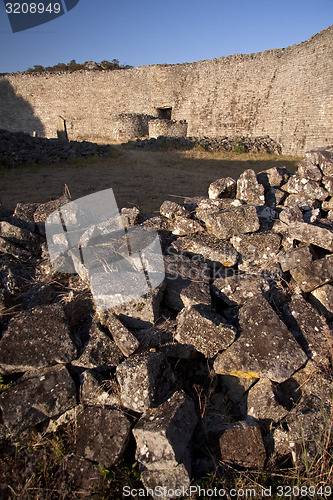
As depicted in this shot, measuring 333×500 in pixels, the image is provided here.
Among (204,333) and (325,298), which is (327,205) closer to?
(325,298)

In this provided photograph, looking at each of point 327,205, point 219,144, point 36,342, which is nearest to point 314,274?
point 327,205

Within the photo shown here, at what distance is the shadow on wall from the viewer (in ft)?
89.6

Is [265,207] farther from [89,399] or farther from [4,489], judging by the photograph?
[4,489]

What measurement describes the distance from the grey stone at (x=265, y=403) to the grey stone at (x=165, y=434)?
0.56m

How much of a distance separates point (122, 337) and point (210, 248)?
4.83ft

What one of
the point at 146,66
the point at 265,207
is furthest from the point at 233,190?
the point at 146,66

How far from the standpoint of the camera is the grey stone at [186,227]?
12.8ft

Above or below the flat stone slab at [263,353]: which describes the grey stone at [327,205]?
above

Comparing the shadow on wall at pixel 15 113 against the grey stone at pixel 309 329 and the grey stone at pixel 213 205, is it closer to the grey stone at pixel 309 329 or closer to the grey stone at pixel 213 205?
the grey stone at pixel 213 205

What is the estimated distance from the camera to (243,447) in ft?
7.24

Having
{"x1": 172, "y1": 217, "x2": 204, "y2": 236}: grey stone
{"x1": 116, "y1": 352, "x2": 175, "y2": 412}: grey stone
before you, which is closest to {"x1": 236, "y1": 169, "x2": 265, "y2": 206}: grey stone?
{"x1": 172, "y1": 217, "x2": 204, "y2": 236}: grey stone

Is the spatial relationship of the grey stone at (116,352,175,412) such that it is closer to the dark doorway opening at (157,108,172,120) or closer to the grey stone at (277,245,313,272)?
the grey stone at (277,245,313,272)

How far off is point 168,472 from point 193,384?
2.63ft

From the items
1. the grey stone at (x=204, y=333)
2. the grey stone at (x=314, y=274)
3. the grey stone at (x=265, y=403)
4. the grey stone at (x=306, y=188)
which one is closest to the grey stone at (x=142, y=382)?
the grey stone at (x=204, y=333)
